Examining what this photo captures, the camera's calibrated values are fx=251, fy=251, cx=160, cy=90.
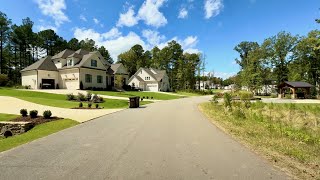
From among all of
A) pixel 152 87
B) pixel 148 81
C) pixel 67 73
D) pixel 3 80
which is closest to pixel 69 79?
pixel 67 73

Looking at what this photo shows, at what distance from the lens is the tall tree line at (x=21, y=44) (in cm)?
5888

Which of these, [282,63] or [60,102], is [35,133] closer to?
[60,102]

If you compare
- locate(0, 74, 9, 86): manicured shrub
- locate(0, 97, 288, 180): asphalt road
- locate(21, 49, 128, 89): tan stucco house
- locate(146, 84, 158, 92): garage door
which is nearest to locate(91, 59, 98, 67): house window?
locate(21, 49, 128, 89): tan stucco house

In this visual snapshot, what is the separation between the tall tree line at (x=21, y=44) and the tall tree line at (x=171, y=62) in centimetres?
2234

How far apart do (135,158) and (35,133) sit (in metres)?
6.62

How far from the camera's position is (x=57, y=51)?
72875 millimetres

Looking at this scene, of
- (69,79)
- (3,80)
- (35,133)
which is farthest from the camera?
(69,79)

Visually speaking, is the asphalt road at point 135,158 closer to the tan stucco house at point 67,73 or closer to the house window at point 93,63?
the tan stucco house at point 67,73

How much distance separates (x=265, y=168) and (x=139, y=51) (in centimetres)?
8984

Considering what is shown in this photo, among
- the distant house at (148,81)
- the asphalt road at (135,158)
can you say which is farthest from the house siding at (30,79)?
the asphalt road at (135,158)

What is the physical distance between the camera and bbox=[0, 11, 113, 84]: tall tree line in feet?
193

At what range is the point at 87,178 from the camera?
5.16 meters

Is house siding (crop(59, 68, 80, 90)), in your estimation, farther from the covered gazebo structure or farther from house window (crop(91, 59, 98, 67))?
the covered gazebo structure

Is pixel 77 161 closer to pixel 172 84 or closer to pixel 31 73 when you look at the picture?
pixel 31 73
